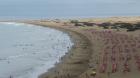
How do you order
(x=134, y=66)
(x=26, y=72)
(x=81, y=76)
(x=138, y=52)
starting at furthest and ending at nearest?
(x=138, y=52), (x=26, y=72), (x=134, y=66), (x=81, y=76)

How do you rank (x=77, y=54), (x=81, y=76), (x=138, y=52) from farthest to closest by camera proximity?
1. (x=77, y=54)
2. (x=138, y=52)
3. (x=81, y=76)

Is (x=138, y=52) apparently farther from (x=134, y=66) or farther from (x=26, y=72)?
(x=26, y=72)

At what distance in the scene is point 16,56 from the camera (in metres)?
44.2

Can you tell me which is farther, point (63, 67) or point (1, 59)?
point (1, 59)

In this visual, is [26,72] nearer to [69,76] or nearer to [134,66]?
[69,76]

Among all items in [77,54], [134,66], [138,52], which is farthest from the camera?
[77,54]

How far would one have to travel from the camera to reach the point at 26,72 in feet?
108

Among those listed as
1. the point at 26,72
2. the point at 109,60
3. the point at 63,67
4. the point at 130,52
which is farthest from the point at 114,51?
the point at 26,72

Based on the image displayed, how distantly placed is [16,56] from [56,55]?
4426 millimetres

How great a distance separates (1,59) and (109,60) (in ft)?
40.4

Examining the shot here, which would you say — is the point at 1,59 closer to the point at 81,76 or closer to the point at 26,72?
the point at 26,72

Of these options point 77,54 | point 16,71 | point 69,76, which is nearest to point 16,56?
point 77,54

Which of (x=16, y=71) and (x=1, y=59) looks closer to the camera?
(x=16, y=71)

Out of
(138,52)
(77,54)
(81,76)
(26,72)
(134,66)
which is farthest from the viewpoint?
(77,54)
